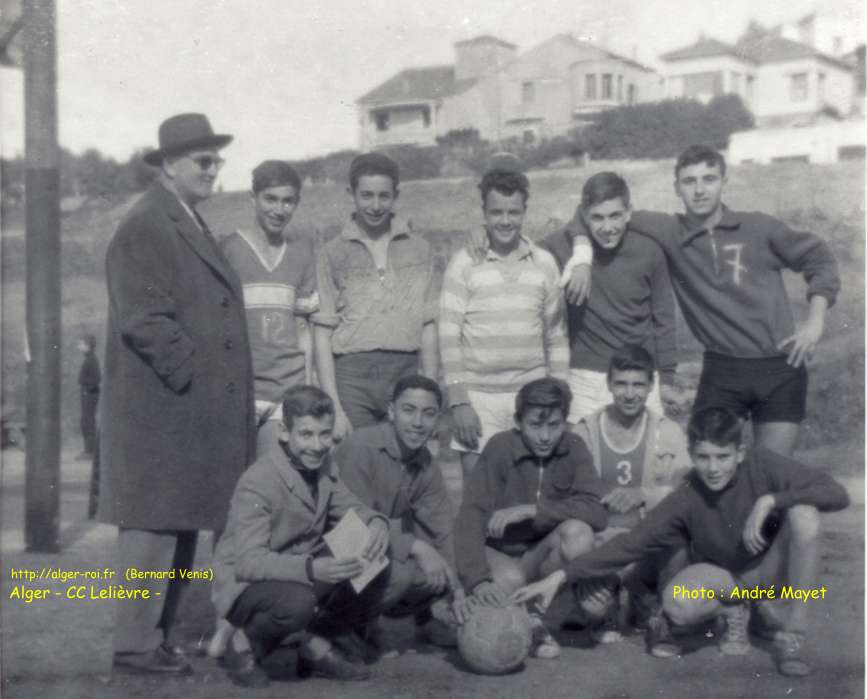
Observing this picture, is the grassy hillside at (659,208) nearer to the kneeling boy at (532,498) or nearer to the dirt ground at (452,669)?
the dirt ground at (452,669)

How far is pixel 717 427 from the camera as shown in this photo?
4055mm

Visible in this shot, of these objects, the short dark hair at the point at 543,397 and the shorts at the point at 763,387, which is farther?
the shorts at the point at 763,387

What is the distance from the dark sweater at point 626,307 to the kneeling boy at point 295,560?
4.58 ft

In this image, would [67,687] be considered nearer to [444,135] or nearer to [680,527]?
[680,527]

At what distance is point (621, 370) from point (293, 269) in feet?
4.99

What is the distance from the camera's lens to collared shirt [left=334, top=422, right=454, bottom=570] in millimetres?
4273

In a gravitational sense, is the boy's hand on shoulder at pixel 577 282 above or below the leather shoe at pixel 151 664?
above

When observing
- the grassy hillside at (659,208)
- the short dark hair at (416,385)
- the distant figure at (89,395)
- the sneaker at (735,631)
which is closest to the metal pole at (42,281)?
the short dark hair at (416,385)

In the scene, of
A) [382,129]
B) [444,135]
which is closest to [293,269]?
[382,129]

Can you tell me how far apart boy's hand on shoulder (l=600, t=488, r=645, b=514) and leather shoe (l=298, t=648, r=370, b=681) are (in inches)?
50.2

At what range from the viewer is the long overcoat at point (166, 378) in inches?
151

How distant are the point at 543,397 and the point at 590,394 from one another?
1.85 feet

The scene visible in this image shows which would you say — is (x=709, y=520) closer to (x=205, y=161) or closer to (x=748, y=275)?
(x=748, y=275)

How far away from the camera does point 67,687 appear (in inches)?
152
